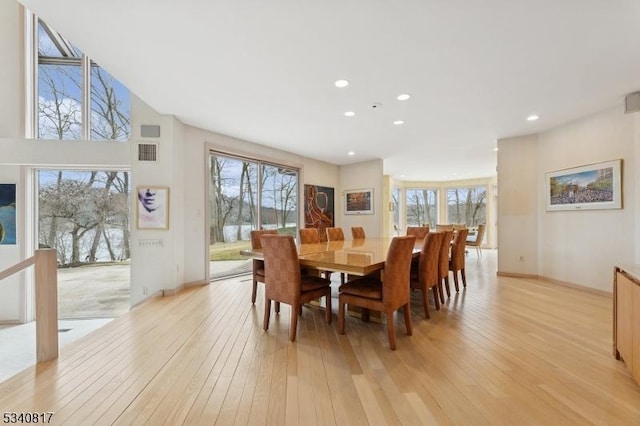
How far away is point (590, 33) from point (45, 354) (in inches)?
203

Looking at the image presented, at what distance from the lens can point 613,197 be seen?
3.84 metres

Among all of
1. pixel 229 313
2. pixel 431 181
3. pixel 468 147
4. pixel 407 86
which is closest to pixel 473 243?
pixel 468 147

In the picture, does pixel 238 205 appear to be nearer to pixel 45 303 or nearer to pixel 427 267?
pixel 45 303

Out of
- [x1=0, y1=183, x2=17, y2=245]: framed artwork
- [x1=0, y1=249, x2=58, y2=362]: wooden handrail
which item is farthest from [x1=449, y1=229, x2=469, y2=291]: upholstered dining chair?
[x1=0, y1=183, x2=17, y2=245]: framed artwork

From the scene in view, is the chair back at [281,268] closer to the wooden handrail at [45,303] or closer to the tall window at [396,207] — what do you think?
the wooden handrail at [45,303]

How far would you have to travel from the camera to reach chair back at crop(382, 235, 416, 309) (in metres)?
2.40

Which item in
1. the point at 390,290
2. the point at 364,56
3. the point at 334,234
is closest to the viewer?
the point at 390,290

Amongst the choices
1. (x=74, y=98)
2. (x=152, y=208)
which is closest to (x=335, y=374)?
(x=152, y=208)

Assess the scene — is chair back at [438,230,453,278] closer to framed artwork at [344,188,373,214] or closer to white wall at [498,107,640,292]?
white wall at [498,107,640,292]

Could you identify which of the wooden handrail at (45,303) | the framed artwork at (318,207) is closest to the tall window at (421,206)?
the framed artwork at (318,207)

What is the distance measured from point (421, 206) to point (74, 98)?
1095 cm

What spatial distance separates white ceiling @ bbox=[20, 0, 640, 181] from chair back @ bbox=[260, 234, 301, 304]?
177 cm

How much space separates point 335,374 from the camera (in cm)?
199

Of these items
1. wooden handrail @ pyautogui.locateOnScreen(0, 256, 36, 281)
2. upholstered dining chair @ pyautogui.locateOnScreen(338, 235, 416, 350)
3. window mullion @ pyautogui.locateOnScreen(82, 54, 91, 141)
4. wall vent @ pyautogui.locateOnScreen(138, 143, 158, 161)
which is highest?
window mullion @ pyautogui.locateOnScreen(82, 54, 91, 141)
